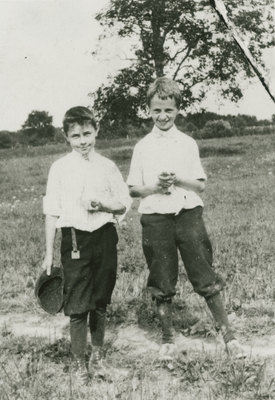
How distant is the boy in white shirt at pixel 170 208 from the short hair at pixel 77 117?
0.45 m

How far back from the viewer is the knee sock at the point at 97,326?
155 inches

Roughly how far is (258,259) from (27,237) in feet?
10.7

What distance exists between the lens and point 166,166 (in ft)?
13.0

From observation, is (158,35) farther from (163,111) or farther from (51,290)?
(51,290)

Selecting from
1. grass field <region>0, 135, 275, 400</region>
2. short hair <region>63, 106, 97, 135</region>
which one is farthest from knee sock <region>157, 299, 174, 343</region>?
short hair <region>63, 106, 97, 135</region>

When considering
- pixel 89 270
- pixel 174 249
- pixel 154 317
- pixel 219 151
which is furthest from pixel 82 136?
pixel 219 151

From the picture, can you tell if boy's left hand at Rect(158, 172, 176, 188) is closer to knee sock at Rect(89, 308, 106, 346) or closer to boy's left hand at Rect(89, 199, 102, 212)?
boy's left hand at Rect(89, 199, 102, 212)

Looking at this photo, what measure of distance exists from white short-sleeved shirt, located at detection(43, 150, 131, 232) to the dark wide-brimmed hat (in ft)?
1.13

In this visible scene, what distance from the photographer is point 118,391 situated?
330 centimetres

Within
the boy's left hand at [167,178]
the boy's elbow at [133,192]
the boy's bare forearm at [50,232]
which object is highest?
the boy's left hand at [167,178]

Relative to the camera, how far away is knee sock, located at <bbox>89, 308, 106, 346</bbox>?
3.95 meters

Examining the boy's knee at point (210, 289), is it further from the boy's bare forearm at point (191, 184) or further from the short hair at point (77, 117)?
the short hair at point (77, 117)

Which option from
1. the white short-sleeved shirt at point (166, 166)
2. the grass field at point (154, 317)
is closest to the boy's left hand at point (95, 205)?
the white short-sleeved shirt at point (166, 166)

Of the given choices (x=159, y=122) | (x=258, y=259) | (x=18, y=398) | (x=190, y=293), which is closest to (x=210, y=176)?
(x=258, y=259)
